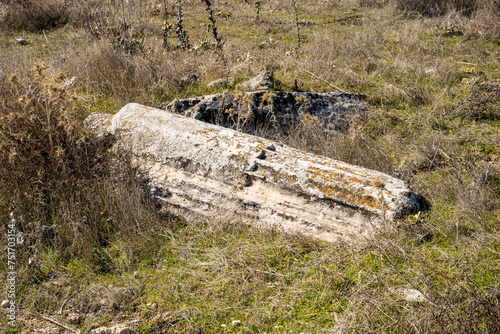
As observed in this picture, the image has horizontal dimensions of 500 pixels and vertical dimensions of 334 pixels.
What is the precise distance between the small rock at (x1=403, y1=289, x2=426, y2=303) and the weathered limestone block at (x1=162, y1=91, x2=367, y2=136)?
116 inches

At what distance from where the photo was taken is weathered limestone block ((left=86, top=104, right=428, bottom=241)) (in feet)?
9.81

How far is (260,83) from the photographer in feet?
18.2

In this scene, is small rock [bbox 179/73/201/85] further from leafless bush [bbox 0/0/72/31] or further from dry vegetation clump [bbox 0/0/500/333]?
leafless bush [bbox 0/0/72/31]

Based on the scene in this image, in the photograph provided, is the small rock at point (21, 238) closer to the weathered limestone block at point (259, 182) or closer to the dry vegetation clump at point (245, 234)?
the dry vegetation clump at point (245, 234)

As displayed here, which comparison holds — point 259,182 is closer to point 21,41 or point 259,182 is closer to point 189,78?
point 189,78

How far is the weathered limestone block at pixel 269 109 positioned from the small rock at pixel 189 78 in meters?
1.14

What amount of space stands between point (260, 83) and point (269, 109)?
72cm

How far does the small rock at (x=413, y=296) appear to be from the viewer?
7.50 feet

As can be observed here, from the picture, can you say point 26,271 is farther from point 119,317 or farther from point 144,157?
point 144,157

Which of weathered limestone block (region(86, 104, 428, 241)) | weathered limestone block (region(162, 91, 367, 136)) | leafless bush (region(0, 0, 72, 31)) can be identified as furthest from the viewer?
leafless bush (region(0, 0, 72, 31))

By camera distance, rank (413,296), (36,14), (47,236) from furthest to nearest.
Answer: (36,14), (47,236), (413,296)

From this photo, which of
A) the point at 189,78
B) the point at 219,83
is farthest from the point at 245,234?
the point at 189,78

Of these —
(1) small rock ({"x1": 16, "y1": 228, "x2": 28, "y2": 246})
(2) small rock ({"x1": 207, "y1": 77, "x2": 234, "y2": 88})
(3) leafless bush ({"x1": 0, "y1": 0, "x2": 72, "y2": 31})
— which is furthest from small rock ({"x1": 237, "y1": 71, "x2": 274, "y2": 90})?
(3) leafless bush ({"x1": 0, "y1": 0, "x2": 72, "y2": 31})

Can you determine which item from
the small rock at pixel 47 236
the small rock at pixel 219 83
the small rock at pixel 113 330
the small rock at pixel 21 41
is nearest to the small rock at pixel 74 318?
the small rock at pixel 113 330
